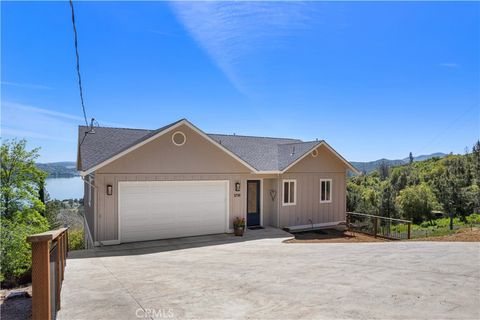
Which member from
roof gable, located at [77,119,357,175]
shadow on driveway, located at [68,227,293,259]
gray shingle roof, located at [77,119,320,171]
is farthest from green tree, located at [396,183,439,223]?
shadow on driveway, located at [68,227,293,259]

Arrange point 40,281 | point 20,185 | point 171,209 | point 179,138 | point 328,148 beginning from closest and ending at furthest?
point 40,281 → point 171,209 → point 179,138 → point 20,185 → point 328,148

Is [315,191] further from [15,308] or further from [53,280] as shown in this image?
[53,280]

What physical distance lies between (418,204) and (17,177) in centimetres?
4401

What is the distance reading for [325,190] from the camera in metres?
15.3

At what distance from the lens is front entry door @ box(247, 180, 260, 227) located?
13836 mm

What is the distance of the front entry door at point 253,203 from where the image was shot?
13.8 m

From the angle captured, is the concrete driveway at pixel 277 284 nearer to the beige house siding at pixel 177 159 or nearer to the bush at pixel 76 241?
the beige house siding at pixel 177 159

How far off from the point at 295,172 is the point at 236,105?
9.94 m

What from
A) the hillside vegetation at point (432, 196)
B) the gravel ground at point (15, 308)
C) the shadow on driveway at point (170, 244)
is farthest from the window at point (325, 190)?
the hillside vegetation at point (432, 196)

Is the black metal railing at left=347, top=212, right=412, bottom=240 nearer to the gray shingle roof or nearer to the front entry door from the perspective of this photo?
the gray shingle roof

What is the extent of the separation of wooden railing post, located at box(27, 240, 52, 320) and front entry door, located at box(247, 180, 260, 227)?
35.6ft

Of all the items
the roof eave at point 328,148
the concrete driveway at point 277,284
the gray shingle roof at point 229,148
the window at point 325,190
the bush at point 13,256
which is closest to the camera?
the concrete driveway at point 277,284

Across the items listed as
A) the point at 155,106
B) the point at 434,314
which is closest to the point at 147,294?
the point at 434,314

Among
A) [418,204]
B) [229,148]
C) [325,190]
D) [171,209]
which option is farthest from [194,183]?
[418,204]
